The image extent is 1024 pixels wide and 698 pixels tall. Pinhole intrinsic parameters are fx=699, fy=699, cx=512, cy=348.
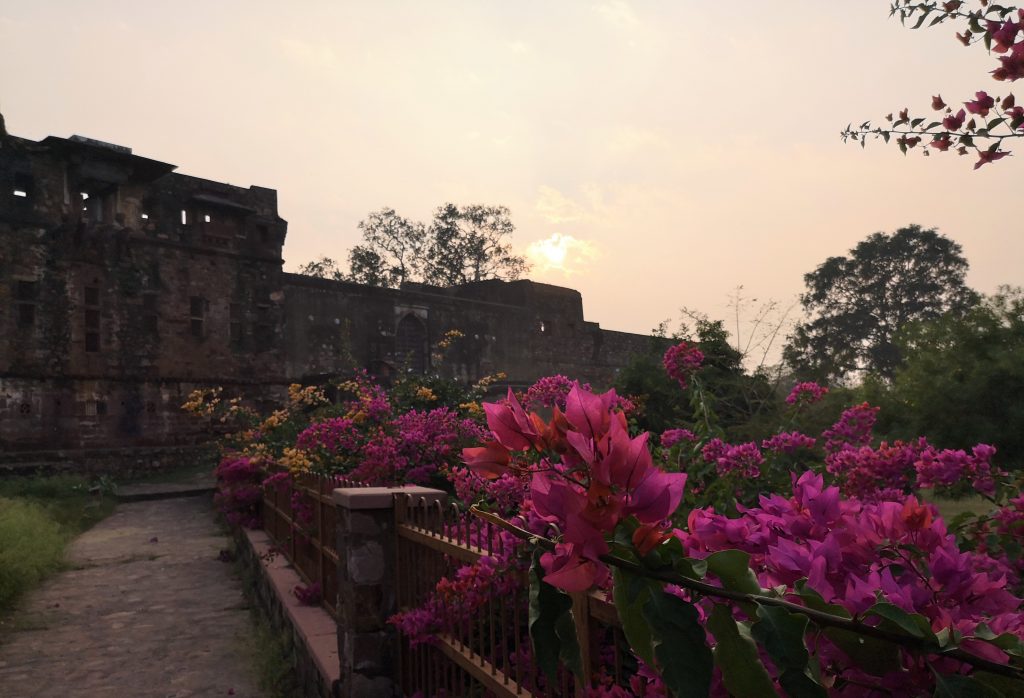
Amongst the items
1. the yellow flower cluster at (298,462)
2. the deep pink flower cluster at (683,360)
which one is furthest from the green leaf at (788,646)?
the yellow flower cluster at (298,462)

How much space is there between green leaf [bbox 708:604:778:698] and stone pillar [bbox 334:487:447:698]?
113 inches

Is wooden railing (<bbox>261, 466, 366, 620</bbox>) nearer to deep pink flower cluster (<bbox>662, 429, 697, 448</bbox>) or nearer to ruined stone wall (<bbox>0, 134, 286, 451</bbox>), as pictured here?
deep pink flower cluster (<bbox>662, 429, 697, 448</bbox>)

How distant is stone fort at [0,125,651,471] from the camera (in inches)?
687

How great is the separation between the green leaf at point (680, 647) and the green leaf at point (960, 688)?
25 centimetres

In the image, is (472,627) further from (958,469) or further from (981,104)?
(981,104)

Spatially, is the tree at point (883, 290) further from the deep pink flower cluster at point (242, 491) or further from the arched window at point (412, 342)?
the deep pink flower cluster at point (242, 491)

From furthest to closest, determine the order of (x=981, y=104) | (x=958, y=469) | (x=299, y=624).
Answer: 1. (x=299, y=624)
2. (x=958, y=469)
3. (x=981, y=104)

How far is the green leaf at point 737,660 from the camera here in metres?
0.78

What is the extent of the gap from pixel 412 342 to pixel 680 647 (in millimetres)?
24631

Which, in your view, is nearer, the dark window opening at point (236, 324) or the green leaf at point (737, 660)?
the green leaf at point (737, 660)

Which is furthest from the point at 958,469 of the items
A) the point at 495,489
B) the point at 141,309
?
the point at 141,309

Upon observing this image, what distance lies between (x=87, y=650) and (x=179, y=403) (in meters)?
15.2

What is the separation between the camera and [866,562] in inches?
41.1

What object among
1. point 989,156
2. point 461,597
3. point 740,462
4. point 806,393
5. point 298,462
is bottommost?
point 461,597
